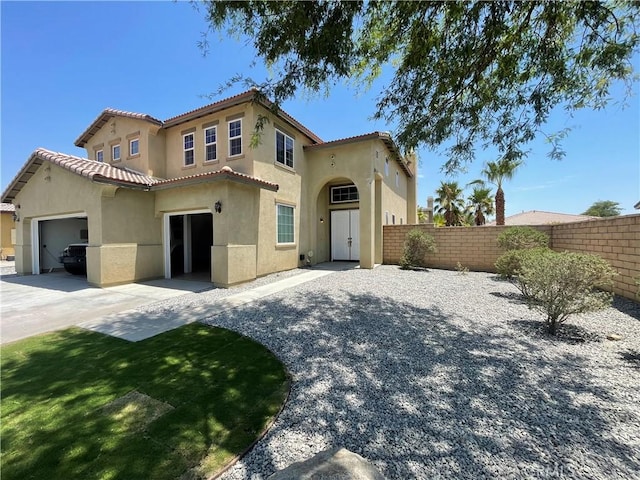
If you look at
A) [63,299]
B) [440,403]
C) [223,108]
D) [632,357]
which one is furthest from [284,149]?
[632,357]

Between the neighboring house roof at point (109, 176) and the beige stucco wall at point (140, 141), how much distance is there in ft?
8.67

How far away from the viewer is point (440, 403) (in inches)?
142

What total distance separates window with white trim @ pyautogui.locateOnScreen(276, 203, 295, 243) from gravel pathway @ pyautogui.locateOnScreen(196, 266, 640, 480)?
6995mm

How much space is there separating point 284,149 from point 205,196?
17.5 ft

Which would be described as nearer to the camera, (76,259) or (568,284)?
(568,284)

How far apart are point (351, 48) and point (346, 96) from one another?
2209 mm

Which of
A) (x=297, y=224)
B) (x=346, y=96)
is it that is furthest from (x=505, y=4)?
(x=297, y=224)

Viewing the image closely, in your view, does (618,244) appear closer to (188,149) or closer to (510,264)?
(510,264)

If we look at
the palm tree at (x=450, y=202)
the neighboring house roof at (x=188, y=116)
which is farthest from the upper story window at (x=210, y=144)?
the palm tree at (x=450, y=202)

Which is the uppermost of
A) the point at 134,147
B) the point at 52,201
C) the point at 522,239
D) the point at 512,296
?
the point at 134,147

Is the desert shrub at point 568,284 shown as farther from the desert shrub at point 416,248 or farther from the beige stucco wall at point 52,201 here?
the beige stucco wall at point 52,201

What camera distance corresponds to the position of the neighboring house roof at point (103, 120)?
14625 mm

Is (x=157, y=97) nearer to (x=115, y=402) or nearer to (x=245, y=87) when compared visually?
(x=245, y=87)

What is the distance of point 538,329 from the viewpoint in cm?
612
